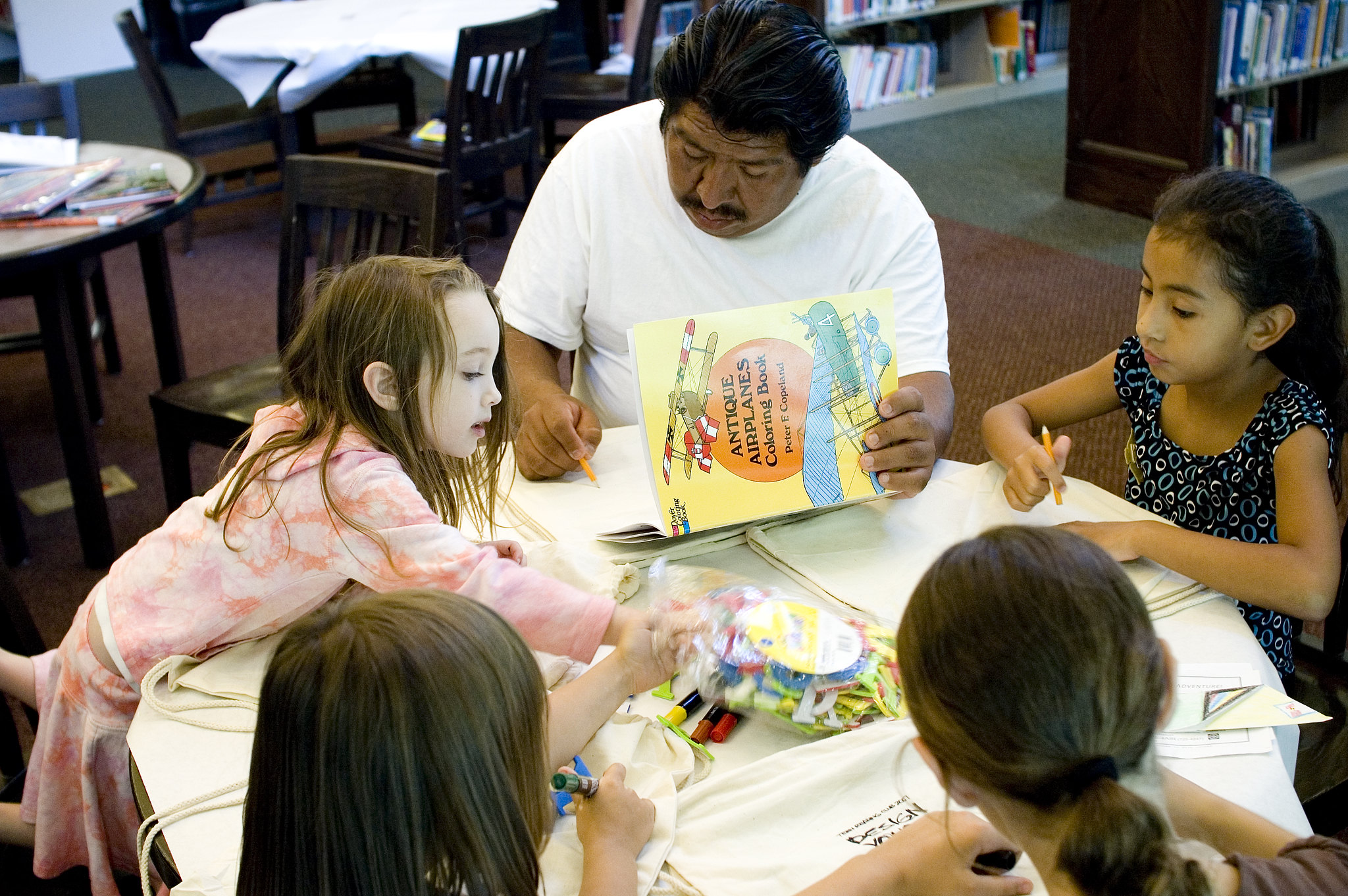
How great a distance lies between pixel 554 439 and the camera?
153 cm

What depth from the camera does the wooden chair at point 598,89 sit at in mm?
4156

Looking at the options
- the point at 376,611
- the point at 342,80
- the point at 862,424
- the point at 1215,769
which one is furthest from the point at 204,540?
the point at 342,80

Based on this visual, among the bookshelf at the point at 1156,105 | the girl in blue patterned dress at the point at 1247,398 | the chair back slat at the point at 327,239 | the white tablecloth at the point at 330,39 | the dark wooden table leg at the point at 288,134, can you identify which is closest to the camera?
the girl in blue patterned dress at the point at 1247,398

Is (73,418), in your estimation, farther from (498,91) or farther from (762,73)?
(762,73)

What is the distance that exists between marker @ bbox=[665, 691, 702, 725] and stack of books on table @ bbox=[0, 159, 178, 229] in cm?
194

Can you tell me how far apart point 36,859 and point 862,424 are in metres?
1.11

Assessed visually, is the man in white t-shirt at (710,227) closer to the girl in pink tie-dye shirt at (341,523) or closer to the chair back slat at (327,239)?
the girl in pink tie-dye shirt at (341,523)

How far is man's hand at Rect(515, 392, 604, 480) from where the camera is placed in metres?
1.52

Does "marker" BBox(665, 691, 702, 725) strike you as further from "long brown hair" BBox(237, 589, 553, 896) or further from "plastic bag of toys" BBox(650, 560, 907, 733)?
"long brown hair" BBox(237, 589, 553, 896)

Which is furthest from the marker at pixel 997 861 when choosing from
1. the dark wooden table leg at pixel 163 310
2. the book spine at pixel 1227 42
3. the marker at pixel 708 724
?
the book spine at pixel 1227 42

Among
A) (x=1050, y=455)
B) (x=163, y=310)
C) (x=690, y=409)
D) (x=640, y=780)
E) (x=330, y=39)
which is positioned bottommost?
(x=163, y=310)

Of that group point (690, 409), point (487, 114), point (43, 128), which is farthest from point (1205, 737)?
point (43, 128)

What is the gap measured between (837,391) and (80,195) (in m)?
2.07

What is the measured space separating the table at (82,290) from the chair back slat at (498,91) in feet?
2.94
